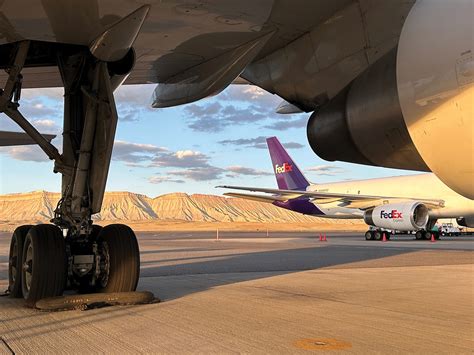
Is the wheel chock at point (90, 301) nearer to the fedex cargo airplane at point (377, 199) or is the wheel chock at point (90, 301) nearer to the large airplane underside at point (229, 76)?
the large airplane underside at point (229, 76)

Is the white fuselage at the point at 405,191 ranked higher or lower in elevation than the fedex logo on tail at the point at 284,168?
lower

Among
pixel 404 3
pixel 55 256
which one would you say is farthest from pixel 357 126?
A: pixel 55 256

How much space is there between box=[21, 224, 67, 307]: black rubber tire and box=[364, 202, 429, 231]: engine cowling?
21.4 metres

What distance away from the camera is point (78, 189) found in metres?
5.83

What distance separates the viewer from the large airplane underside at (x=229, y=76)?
2.89 meters

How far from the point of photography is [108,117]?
5594 millimetres

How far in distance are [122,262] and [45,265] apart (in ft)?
2.76

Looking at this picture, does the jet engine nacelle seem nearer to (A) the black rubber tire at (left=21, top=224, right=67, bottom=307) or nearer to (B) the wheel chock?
(B) the wheel chock

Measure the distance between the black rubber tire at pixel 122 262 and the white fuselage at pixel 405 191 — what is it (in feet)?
74.2

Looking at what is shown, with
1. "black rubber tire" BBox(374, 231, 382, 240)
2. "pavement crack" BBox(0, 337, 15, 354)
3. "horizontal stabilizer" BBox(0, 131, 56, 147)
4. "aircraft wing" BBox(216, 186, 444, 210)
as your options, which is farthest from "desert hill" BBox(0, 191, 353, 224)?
"pavement crack" BBox(0, 337, 15, 354)

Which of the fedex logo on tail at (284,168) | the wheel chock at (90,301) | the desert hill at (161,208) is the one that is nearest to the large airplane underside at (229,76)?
the wheel chock at (90,301)

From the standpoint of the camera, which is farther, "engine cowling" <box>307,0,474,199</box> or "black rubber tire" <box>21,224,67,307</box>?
"black rubber tire" <box>21,224,67,307</box>

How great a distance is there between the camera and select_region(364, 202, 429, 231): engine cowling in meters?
24.5

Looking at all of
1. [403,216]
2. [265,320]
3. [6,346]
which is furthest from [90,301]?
[403,216]
